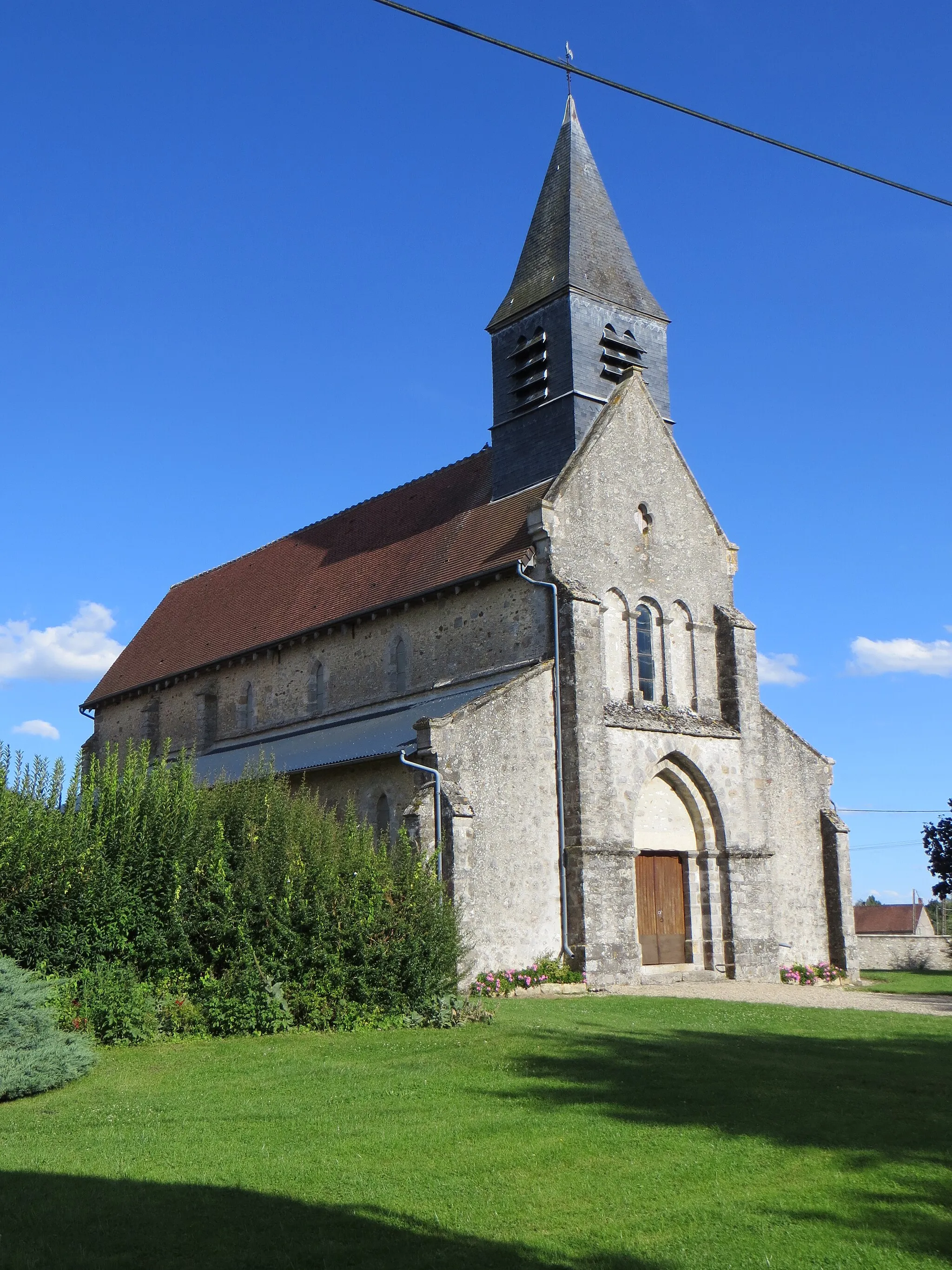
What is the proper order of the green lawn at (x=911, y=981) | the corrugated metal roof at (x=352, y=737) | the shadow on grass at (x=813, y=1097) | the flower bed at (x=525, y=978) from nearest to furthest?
1. the shadow on grass at (x=813, y=1097)
2. the flower bed at (x=525, y=978)
3. the corrugated metal roof at (x=352, y=737)
4. the green lawn at (x=911, y=981)

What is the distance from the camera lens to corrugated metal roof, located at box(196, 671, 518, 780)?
2345 cm

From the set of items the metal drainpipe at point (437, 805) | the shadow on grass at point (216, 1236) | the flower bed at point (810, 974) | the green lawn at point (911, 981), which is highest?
the metal drainpipe at point (437, 805)

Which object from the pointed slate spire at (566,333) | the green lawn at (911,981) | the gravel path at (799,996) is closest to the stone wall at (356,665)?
the pointed slate spire at (566,333)

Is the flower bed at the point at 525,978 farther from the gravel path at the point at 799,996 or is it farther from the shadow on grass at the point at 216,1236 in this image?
the shadow on grass at the point at 216,1236

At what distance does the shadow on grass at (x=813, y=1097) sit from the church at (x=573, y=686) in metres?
6.79

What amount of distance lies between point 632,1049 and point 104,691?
93.4 feet

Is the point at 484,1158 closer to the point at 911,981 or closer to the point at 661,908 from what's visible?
the point at 661,908

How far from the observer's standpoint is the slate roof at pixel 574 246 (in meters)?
26.6

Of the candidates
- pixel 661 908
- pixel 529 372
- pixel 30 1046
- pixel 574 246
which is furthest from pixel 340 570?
pixel 30 1046

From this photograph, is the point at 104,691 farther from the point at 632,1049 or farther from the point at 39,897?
the point at 632,1049

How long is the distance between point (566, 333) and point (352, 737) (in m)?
10.2

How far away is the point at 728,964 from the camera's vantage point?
78.9ft

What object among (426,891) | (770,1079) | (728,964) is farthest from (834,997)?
(770,1079)

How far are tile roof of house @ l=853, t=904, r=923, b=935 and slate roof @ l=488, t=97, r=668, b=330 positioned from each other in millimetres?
48087
